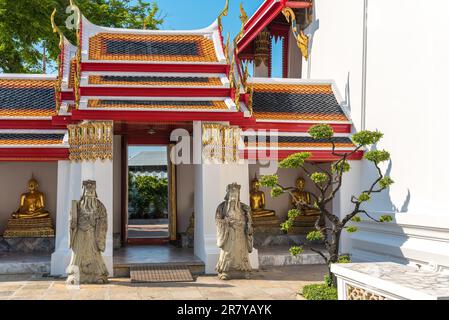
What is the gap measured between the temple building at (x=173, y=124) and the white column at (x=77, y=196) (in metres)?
0.02

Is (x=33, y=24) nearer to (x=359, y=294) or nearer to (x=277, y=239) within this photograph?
(x=277, y=239)

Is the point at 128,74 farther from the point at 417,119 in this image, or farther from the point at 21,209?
the point at 417,119

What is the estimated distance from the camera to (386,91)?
10.0 metres

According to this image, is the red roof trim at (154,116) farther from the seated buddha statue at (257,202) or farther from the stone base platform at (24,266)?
the seated buddha statue at (257,202)

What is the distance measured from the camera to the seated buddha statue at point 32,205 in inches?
447

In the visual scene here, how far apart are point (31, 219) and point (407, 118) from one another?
7072 mm

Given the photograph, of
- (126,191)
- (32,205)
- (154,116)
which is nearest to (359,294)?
(154,116)

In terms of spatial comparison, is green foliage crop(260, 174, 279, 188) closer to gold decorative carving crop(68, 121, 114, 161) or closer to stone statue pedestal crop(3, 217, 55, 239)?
gold decorative carving crop(68, 121, 114, 161)

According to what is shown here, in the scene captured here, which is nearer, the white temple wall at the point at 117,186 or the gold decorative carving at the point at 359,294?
the gold decorative carving at the point at 359,294

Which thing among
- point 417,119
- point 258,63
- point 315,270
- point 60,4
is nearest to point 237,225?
point 315,270

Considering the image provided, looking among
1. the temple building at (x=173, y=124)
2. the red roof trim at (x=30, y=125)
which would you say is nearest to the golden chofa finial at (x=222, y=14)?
the temple building at (x=173, y=124)

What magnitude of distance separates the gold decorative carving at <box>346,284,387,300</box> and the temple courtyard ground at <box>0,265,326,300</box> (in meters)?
1.69

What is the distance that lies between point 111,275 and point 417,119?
5.31 meters

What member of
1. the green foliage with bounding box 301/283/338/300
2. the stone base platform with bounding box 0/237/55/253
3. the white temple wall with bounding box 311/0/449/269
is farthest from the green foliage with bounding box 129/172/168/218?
the green foliage with bounding box 301/283/338/300
